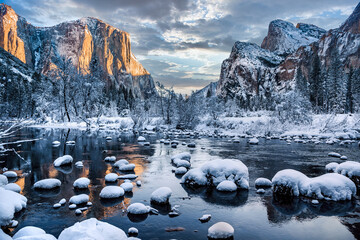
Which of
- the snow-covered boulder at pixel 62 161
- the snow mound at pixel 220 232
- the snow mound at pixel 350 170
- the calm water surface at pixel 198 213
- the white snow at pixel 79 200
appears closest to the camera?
the snow mound at pixel 220 232

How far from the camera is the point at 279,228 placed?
624 cm

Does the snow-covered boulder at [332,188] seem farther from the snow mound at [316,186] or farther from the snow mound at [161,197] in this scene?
the snow mound at [161,197]

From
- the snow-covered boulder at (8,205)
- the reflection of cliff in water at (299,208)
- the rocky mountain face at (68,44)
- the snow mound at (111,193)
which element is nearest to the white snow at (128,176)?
the snow mound at (111,193)

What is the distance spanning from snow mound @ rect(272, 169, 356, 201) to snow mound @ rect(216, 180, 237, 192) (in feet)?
5.02

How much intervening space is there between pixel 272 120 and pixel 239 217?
34886 mm

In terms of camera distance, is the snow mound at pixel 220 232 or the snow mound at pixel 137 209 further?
the snow mound at pixel 137 209

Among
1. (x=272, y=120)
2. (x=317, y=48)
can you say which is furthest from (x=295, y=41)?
(x=272, y=120)

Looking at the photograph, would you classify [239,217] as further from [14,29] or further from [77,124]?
[14,29]

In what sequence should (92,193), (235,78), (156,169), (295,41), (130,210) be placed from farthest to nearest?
(295,41)
(235,78)
(156,169)
(92,193)
(130,210)

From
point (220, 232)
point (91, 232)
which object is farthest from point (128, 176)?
point (91, 232)

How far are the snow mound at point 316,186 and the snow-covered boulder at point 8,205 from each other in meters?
8.40

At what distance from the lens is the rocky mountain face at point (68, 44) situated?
531 ft

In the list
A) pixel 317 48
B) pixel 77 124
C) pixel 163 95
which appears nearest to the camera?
pixel 77 124

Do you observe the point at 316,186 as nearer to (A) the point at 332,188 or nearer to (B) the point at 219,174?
(A) the point at 332,188
